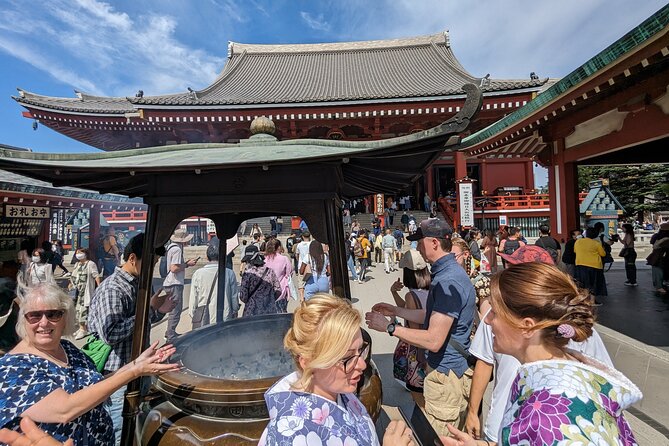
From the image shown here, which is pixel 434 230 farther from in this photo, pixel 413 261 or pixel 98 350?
pixel 98 350

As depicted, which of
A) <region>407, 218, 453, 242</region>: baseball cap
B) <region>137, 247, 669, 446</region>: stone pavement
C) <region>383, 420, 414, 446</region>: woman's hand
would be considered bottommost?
<region>137, 247, 669, 446</region>: stone pavement

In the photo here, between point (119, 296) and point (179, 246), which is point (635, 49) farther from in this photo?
point (179, 246)

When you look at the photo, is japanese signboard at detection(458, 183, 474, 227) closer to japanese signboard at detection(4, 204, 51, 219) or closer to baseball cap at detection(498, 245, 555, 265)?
baseball cap at detection(498, 245, 555, 265)

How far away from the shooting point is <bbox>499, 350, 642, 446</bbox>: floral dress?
78 centimetres

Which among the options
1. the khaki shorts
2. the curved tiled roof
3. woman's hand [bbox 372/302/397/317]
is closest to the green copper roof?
woman's hand [bbox 372/302/397/317]

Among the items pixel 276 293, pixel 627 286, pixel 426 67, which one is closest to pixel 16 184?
pixel 276 293

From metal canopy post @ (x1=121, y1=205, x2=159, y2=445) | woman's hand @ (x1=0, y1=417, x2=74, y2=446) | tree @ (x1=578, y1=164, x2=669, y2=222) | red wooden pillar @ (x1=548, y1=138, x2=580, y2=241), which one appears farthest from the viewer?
tree @ (x1=578, y1=164, x2=669, y2=222)

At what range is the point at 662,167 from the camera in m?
23.4

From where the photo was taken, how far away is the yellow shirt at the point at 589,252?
581cm

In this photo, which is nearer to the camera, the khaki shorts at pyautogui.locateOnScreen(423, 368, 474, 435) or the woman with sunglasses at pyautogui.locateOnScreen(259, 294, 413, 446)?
the woman with sunglasses at pyautogui.locateOnScreen(259, 294, 413, 446)

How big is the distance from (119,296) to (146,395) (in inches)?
23.3

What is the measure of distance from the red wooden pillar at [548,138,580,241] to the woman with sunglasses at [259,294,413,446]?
7001 millimetres

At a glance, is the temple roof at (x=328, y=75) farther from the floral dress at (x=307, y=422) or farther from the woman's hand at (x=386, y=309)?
the floral dress at (x=307, y=422)

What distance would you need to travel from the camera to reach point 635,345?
4.03 meters
